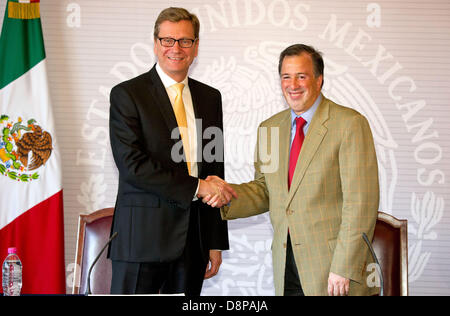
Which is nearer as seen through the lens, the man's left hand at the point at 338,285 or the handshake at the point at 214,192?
the man's left hand at the point at 338,285

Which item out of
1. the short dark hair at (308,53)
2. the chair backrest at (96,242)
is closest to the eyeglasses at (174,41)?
the short dark hair at (308,53)

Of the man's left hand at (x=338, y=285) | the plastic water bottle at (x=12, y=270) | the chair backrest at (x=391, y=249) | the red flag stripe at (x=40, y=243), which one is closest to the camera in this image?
the man's left hand at (x=338, y=285)

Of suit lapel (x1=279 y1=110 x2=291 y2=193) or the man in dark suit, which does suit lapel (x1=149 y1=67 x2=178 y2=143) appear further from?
suit lapel (x1=279 y1=110 x2=291 y2=193)

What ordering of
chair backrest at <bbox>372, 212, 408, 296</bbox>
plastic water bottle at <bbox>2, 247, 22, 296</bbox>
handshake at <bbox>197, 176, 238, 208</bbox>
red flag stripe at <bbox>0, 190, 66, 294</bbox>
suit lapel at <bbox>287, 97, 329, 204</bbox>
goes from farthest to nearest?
red flag stripe at <bbox>0, 190, 66, 294</bbox> → plastic water bottle at <bbox>2, 247, 22, 296</bbox> → chair backrest at <bbox>372, 212, 408, 296</bbox> → handshake at <bbox>197, 176, 238, 208</bbox> → suit lapel at <bbox>287, 97, 329, 204</bbox>

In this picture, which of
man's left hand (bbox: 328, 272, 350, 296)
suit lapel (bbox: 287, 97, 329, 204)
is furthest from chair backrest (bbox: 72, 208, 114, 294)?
man's left hand (bbox: 328, 272, 350, 296)

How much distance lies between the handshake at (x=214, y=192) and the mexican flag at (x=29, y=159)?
1460 millimetres

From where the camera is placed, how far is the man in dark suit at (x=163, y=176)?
2535mm

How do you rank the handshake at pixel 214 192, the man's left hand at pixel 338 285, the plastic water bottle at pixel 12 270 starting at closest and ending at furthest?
1. the man's left hand at pixel 338 285
2. the handshake at pixel 214 192
3. the plastic water bottle at pixel 12 270

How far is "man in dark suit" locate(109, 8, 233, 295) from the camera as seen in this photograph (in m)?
2.54

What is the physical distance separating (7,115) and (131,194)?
4.94 feet

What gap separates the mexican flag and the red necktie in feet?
5.90

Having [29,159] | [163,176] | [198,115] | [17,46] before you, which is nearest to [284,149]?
[198,115]

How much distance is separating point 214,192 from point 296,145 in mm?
441

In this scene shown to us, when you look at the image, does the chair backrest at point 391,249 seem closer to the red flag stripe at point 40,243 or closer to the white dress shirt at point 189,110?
the white dress shirt at point 189,110
